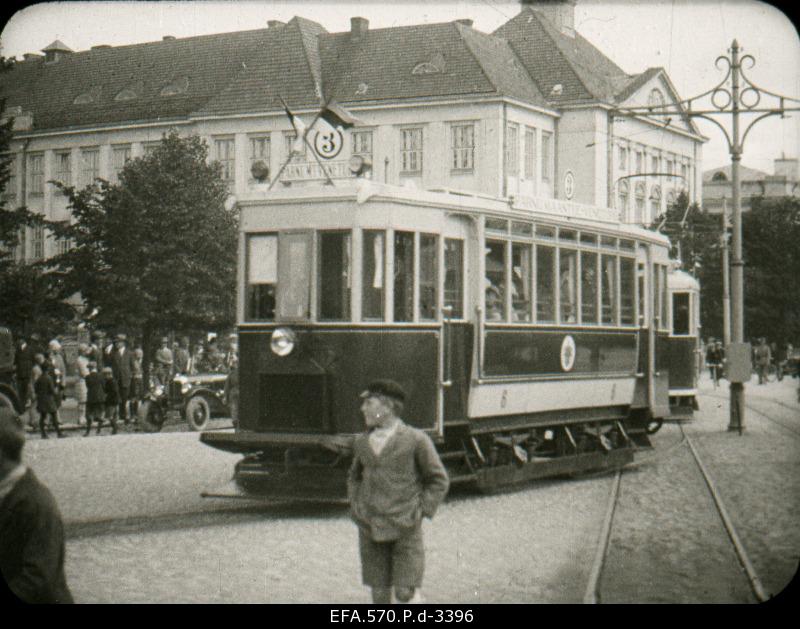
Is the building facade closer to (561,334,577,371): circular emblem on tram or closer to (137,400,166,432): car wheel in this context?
(137,400,166,432): car wheel

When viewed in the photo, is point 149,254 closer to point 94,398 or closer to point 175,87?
point 94,398

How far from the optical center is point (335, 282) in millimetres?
13070

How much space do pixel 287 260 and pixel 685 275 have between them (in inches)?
624

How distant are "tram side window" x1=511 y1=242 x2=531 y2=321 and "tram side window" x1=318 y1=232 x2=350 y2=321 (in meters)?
2.53

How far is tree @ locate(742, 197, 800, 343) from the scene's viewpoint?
141 feet

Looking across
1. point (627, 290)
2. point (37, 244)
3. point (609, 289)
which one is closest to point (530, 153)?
point (37, 244)

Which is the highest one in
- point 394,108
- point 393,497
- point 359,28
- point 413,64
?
point 359,28

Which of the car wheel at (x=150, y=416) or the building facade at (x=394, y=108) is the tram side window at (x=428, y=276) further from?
the building facade at (x=394, y=108)

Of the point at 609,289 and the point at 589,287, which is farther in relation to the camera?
the point at 609,289

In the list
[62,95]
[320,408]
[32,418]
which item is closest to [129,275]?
[32,418]

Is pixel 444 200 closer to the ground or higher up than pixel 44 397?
higher up

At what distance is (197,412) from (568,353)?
40.1ft

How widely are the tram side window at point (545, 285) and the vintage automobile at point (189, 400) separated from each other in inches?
462
